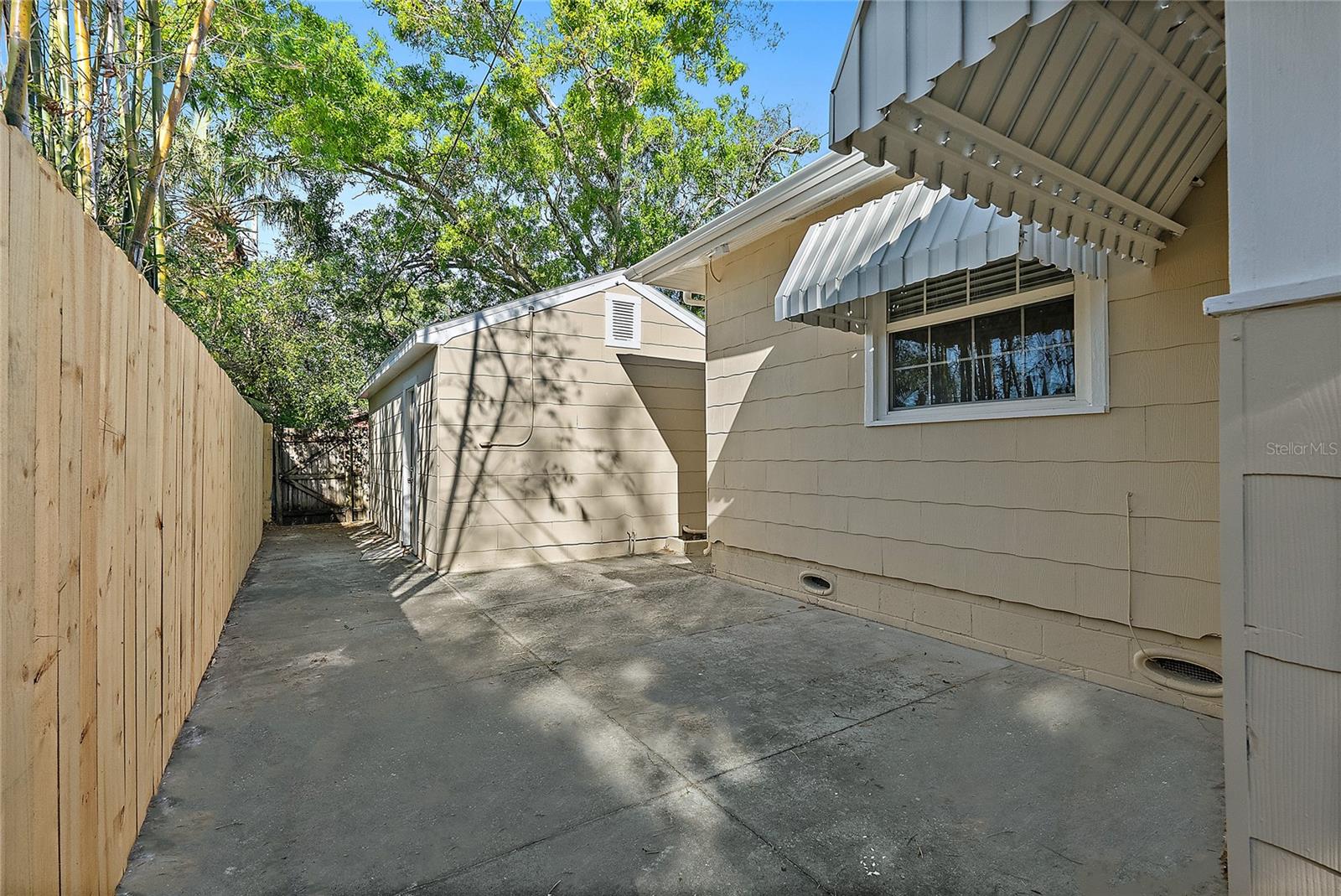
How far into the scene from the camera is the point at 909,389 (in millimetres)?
4449

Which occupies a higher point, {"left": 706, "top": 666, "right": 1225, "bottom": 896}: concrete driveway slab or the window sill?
the window sill

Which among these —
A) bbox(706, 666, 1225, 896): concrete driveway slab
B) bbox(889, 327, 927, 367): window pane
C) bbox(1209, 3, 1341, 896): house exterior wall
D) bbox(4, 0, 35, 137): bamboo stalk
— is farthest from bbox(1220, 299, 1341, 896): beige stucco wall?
bbox(4, 0, 35, 137): bamboo stalk

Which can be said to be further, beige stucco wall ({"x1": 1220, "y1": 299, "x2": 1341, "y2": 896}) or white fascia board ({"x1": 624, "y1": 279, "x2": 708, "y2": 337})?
white fascia board ({"x1": 624, "y1": 279, "x2": 708, "y2": 337})

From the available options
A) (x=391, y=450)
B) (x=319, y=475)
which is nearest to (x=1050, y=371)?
(x=391, y=450)

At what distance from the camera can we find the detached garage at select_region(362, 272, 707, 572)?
22.0 feet

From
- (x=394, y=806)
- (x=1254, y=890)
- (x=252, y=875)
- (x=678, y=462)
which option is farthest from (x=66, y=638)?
(x=678, y=462)

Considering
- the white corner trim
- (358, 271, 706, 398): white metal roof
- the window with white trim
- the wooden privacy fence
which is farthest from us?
(358, 271, 706, 398): white metal roof

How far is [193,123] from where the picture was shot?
434 inches

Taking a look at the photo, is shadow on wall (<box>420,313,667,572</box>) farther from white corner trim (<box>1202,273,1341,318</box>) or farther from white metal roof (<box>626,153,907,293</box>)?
white corner trim (<box>1202,273,1341,318</box>)

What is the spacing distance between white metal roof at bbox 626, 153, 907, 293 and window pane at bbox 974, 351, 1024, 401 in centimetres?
130

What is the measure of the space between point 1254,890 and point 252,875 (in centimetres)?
273

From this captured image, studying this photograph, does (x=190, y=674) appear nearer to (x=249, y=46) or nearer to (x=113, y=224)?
(x=113, y=224)

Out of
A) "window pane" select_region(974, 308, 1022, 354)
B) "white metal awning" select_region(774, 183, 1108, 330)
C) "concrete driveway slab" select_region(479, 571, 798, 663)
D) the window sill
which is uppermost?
"white metal awning" select_region(774, 183, 1108, 330)

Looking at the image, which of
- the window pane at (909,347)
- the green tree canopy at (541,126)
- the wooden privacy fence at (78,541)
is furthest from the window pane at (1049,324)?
the green tree canopy at (541,126)
